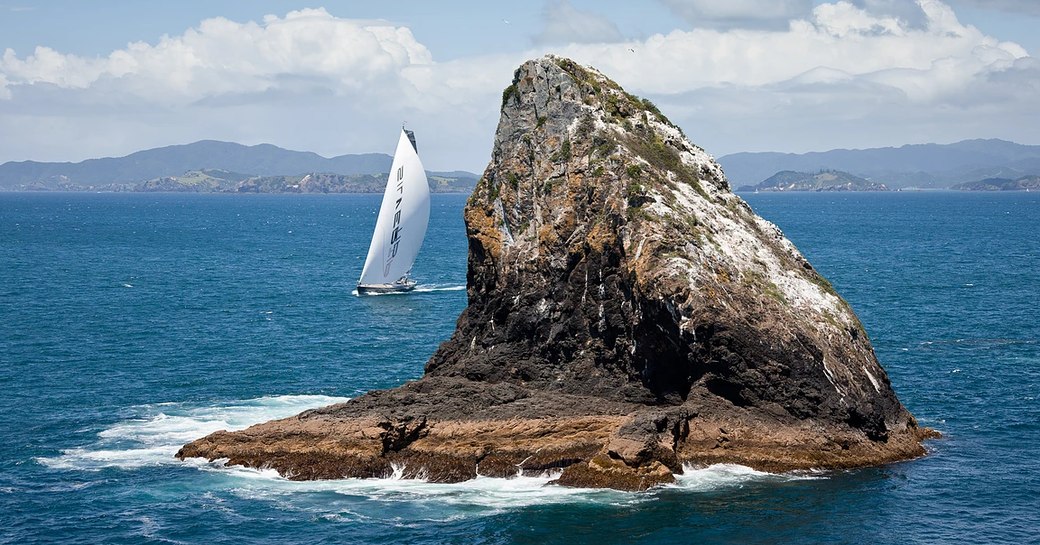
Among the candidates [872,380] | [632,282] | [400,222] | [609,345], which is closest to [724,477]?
[872,380]

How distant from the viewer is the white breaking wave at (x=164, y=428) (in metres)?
51.7

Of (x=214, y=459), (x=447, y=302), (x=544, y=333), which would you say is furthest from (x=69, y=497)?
(x=447, y=302)

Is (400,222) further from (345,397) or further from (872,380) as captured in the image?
(872,380)

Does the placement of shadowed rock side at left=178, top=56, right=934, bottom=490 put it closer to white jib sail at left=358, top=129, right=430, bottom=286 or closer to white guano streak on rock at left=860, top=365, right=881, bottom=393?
white guano streak on rock at left=860, top=365, right=881, bottom=393

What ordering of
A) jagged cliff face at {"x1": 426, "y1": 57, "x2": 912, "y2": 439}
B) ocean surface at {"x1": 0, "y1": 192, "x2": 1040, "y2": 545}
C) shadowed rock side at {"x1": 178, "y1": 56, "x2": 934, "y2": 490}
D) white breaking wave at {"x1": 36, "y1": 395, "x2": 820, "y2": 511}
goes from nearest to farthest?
ocean surface at {"x1": 0, "y1": 192, "x2": 1040, "y2": 545}
white breaking wave at {"x1": 36, "y1": 395, "x2": 820, "y2": 511}
shadowed rock side at {"x1": 178, "y1": 56, "x2": 934, "y2": 490}
jagged cliff face at {"x1": 426, "y1": 57, "x2": 912, "y2": 439}

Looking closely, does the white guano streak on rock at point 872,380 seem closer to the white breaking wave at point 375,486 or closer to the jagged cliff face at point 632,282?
the jagged cliff face at point 632,282

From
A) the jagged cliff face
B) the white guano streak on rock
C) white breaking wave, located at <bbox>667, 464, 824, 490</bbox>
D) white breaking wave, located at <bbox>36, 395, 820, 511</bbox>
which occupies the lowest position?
white breaking wave, located at <bbox>36, 395, 820, 511</bbox>

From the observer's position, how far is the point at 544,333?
57.2 meters

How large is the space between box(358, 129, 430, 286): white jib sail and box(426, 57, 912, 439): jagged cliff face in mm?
54131

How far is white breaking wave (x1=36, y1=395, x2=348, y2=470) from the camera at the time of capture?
51.7 m

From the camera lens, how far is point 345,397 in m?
63.8

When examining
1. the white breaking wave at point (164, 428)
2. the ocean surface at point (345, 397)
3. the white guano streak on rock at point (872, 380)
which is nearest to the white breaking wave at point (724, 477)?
the ocean surface at point (345, 397)

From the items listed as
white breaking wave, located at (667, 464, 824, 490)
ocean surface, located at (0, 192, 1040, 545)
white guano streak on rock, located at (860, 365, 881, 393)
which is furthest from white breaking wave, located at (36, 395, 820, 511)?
white guano streak on rock, located at (860, 365, 881, 393)

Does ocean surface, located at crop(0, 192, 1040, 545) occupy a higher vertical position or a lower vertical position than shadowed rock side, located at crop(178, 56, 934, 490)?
lower
